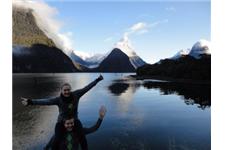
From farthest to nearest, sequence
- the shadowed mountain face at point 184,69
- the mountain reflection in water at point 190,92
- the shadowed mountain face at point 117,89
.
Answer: the shadowed mountain face at point 117,89, the shadowed mountain face at point 184,69, the mountain reflection in water at point 190,92

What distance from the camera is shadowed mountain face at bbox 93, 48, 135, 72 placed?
12.6 metres

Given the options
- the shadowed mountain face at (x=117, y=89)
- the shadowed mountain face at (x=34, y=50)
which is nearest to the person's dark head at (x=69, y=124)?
the shadowed mountain face at (x=34, y=50)

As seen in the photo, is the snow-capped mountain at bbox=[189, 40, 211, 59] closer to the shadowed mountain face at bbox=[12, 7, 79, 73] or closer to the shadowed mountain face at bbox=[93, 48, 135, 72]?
the shadowed mountain face at bbox=[93, 48, 135, 72]

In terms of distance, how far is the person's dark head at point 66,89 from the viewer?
15.7ft

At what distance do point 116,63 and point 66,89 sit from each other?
31.2 ft

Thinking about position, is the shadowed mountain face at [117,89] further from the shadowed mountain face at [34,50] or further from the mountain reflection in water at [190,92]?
the shadowed mountain face at [34,50]

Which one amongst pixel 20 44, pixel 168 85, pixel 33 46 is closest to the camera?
pixel 20 44

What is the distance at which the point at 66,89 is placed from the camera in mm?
4812

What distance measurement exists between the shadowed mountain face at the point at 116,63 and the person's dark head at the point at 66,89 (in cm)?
725

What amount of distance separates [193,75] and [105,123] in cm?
1492

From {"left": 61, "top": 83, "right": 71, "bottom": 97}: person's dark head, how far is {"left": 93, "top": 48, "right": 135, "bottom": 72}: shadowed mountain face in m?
7.25

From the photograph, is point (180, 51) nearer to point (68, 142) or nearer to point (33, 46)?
point (68, 142)
